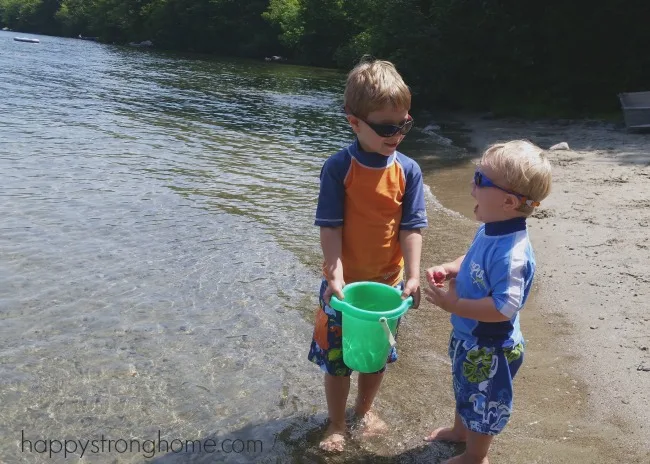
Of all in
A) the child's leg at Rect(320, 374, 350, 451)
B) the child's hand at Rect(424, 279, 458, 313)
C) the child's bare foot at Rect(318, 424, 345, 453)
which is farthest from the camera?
the child's bare foot at Rect(318, 424, 345, 453)

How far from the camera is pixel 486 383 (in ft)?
10.0

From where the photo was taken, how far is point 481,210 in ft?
9.81

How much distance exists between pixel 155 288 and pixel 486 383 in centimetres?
388

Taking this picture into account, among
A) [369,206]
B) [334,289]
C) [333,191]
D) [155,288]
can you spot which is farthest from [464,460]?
[155,288]

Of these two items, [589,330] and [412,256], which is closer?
[412,256]

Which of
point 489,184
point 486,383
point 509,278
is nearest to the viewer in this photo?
point 509,278

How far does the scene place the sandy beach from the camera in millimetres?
3744

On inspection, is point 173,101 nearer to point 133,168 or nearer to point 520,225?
point 133,168

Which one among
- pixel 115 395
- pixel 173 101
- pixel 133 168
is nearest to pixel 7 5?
pixel 173 101

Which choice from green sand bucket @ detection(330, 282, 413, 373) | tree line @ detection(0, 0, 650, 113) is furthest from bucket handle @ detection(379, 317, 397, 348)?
tree line @ detection(0, 0, 650, 113)

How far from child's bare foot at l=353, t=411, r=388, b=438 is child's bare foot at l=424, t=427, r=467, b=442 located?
0.29 metres

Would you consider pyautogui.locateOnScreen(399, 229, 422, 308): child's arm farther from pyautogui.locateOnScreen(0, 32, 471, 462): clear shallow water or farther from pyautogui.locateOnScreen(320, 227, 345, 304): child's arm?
pyautogui.locateOnScreen(0, 32, 471, 462): clear shallow water

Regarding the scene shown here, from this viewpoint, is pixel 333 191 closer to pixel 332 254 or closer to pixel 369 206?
pixel 369 206

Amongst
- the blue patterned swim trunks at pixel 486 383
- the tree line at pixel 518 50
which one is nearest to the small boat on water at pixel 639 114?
the tree line at pixel 518 50
